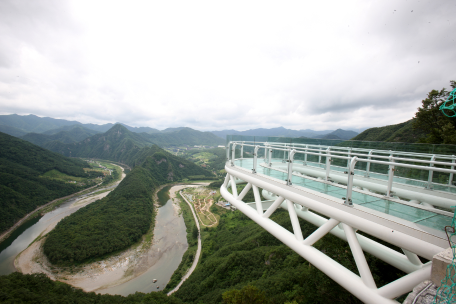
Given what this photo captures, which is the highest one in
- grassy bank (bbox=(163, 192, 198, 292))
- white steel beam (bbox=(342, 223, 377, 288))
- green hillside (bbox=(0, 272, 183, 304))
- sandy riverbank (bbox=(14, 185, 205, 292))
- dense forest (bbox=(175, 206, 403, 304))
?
white steel beam (bbox=(342, 223, 377, 288))

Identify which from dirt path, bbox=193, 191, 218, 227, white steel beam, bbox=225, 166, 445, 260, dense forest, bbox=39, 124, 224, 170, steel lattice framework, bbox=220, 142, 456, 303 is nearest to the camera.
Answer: white steel beam, bbox=225, 166, 445, 260

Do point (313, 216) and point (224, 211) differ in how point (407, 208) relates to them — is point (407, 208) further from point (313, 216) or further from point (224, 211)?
point (224, 211)

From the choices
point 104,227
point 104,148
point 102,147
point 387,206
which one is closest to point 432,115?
point 387,206

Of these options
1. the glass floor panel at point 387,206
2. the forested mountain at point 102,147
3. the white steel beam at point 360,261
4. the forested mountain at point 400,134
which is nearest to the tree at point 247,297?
the glass floor panel at point 387,206

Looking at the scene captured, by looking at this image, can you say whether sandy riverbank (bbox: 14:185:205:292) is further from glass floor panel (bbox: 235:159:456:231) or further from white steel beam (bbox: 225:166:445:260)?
glass floor panel (bbox: 235:159:456:231)

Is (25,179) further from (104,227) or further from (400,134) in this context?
(400,134)

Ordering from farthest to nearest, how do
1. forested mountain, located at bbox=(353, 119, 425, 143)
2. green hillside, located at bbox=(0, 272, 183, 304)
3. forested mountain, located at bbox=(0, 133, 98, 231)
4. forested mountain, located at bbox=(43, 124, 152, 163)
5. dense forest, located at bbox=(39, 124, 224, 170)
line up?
→ forested mountain, located at bbox=(43, 124, 152, 163)
dense forest, located at bbox=(39, 124, 224, 170)
forested mountain, located at bbox=(0, 133, 98, 231)
forested mountain, located at bbox=(353, 119, 425, 143)
green hillside, located at bbox=(0, 272, 183, 304)

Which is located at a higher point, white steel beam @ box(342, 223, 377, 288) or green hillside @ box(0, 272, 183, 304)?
white steel beam @ box(342, 223, 377, 288)

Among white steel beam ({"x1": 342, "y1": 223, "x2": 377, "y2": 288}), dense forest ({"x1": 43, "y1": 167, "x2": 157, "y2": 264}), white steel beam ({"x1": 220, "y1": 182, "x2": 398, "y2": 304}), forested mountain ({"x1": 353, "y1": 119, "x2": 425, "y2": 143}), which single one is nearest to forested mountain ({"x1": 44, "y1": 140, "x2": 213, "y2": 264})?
dense forest ({"x1": 43, "y1": 167, "x2": 157, "y2": 264})
